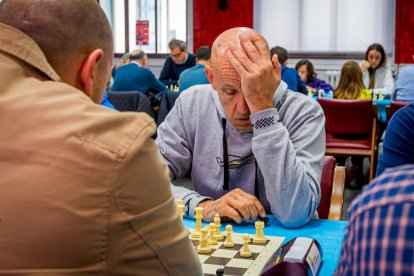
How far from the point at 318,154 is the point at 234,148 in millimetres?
308

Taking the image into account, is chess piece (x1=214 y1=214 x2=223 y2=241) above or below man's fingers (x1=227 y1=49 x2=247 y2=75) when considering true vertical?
below

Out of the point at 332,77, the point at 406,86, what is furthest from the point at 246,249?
the point at 332,77

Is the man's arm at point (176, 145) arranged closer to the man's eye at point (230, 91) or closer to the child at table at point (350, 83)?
the man's eye at point (230, 91)

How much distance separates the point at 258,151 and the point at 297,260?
0.75 meters

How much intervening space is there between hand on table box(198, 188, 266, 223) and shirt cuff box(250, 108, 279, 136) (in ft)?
0.74

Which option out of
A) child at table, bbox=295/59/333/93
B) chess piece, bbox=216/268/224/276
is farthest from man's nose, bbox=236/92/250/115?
child at table, bbox=295/59/333/93

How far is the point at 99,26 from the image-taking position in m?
1.23

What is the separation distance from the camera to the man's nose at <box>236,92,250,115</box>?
2223 millimetres

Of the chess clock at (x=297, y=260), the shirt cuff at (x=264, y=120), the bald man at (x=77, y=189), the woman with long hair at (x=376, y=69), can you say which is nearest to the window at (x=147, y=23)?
the woman with long hair at (x=376, y=69)

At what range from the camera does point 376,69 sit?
8531 millimetres

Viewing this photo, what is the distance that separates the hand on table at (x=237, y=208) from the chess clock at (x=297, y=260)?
447mm

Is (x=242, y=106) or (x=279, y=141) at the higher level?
(x=242, y=106)

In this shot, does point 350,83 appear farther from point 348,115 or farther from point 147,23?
point 147,23

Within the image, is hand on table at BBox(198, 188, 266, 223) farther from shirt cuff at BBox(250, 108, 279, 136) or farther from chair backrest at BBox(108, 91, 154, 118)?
chair backrest at BBox(108, 91, 154, 118)
